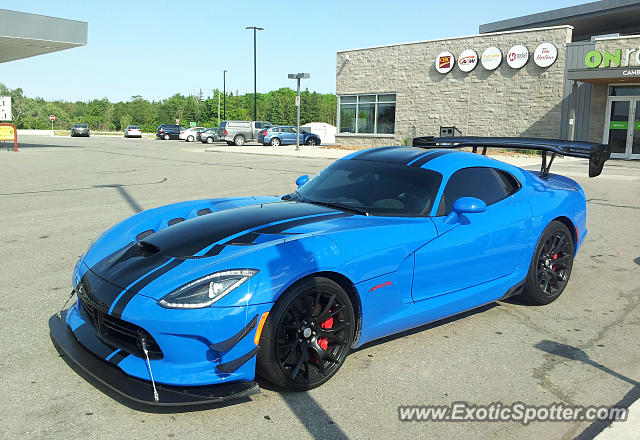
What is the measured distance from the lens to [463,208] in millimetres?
4016

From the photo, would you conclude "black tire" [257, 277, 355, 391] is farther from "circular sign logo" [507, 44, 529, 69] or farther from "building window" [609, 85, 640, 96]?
"circular sign logo" [507, 44, 529, 69]

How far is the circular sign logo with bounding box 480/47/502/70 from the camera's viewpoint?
92.8 feet

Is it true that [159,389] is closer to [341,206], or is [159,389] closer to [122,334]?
[122,334]

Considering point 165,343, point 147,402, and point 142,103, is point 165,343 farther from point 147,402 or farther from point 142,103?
point 142,103

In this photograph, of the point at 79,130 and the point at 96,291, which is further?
the point at 79,130

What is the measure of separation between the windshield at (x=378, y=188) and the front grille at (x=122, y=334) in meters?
1.85

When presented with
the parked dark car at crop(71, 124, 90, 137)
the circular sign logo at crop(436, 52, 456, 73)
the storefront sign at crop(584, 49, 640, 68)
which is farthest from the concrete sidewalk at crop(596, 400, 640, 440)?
the parked dark car at crop(71, 124, 90, 137)

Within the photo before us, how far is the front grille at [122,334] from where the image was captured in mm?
2965

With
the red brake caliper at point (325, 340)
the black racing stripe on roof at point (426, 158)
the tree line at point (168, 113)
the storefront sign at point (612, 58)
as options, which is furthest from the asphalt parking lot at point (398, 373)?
the tree line at point (168, 113)

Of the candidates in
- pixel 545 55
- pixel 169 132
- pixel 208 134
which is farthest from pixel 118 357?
pixel 169 132

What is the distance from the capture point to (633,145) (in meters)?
24.4

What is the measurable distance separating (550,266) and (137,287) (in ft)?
11.9

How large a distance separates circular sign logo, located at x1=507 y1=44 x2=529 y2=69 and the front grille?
2793 centimetres

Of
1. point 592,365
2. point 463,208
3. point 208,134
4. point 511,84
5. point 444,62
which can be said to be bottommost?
point 592,365
